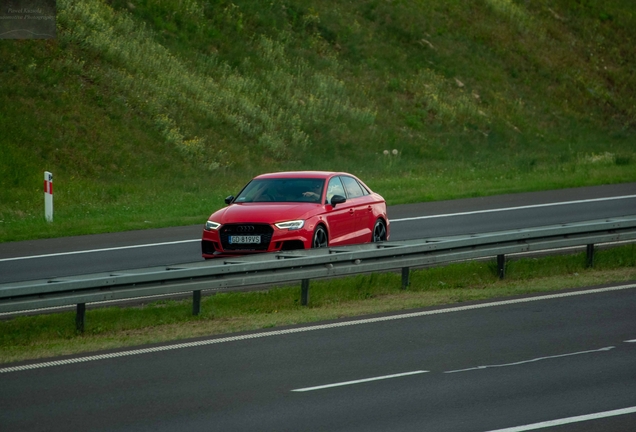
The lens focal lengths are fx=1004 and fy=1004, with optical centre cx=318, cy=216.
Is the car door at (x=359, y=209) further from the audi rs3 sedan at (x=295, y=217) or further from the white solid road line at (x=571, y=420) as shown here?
the white solid road line at (x=571, y=420)

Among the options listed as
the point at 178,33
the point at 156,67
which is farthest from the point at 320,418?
the point at 178,33

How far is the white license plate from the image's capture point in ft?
50.3

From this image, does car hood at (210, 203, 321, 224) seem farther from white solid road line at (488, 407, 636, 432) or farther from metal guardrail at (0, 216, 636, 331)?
white solid road line at (488, 407, 636, 432)

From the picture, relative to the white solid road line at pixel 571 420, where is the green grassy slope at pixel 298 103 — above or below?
above

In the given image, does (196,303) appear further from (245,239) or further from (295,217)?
(295,217)

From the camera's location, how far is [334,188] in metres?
17.1

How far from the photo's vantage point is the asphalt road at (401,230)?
57.2ft

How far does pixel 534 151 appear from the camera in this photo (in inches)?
1542

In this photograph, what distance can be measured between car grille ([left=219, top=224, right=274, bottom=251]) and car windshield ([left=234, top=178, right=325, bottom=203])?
1285mm

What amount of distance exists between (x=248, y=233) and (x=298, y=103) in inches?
856

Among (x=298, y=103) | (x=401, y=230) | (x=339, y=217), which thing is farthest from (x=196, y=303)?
(x=298, y=103)

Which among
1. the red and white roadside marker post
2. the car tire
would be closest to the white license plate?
the car tire

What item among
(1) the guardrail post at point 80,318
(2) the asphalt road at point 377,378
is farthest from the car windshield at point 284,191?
(1) the guardrail post at point 80,318

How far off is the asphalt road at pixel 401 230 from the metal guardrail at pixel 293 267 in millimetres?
4624
